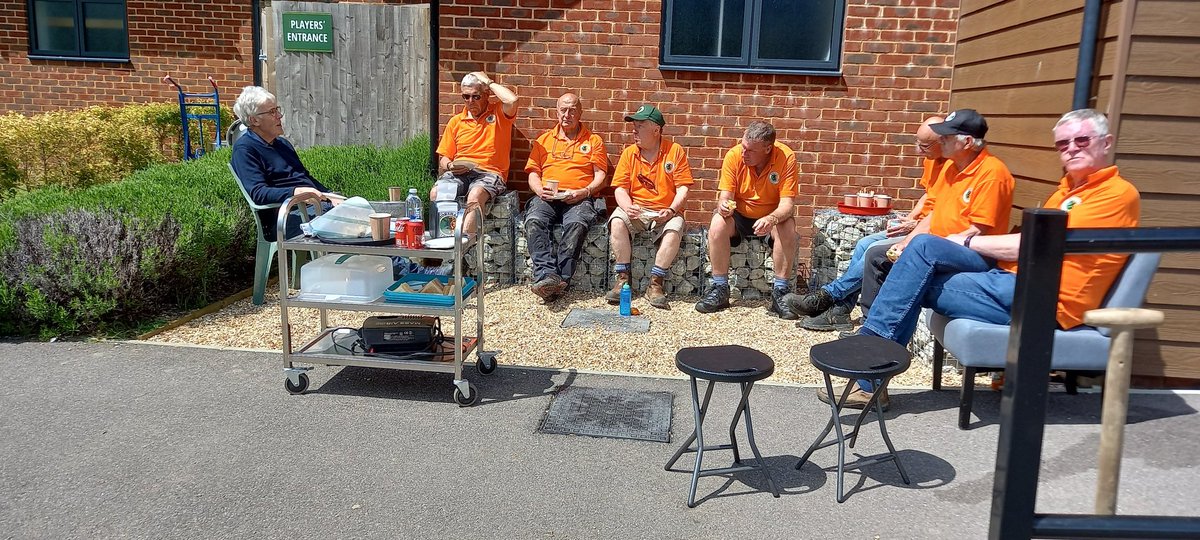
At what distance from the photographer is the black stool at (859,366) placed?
127 inches

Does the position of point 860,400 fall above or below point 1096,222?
below

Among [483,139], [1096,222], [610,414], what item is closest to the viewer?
[1096,222]

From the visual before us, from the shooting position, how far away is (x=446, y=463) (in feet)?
11.8

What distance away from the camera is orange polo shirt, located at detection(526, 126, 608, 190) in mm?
6809

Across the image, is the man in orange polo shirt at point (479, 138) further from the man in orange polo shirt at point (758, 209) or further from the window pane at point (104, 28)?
the window pane at point (104, 28)

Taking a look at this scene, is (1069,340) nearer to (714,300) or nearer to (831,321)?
(831,321)

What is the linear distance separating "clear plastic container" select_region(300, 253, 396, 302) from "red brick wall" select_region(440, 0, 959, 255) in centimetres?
327

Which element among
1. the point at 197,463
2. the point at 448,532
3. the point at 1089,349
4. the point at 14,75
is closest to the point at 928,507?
the point at 1089,349

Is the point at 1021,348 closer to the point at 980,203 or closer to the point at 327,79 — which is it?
the point at 980,203

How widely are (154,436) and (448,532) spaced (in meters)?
1.69

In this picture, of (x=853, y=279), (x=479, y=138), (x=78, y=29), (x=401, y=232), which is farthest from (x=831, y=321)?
(x=78, y=29)

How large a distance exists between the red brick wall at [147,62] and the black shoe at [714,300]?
26.8 ft

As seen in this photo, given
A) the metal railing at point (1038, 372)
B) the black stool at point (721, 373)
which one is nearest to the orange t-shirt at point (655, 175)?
the black stool at point (721, 373)

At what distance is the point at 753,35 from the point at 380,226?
166 inches
